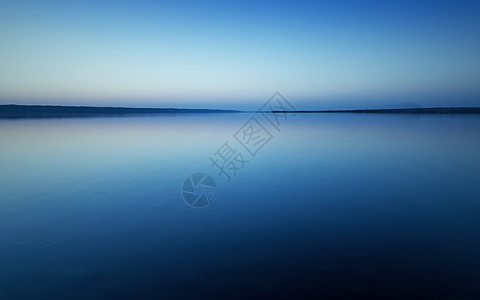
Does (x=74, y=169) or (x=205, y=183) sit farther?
(x=74, y=169)

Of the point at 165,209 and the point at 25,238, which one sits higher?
the point at 165,209

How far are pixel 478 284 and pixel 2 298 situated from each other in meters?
11.0

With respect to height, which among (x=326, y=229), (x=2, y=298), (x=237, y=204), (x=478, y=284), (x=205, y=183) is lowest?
(x=2, y=298)

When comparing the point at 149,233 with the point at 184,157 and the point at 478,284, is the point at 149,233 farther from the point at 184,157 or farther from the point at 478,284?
the point at 184,157

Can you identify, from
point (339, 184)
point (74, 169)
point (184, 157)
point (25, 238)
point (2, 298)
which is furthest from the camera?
point (184, 157)

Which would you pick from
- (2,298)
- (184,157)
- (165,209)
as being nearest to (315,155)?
(184,157)

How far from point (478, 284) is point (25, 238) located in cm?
1292

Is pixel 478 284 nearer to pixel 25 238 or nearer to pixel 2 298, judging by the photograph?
pixel 2 298

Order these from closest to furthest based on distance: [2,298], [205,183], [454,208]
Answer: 1. [2,298]
2. [454,208]
3. [205,183]

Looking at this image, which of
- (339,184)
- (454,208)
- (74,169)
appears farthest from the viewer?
(74,169)

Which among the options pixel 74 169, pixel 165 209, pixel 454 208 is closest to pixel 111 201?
pixel 165 209

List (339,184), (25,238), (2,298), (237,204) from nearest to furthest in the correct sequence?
(2,298) < (25,238) < (237,204) < (339,184)

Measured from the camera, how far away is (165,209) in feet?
35.8

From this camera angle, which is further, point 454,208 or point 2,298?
point 454,208
